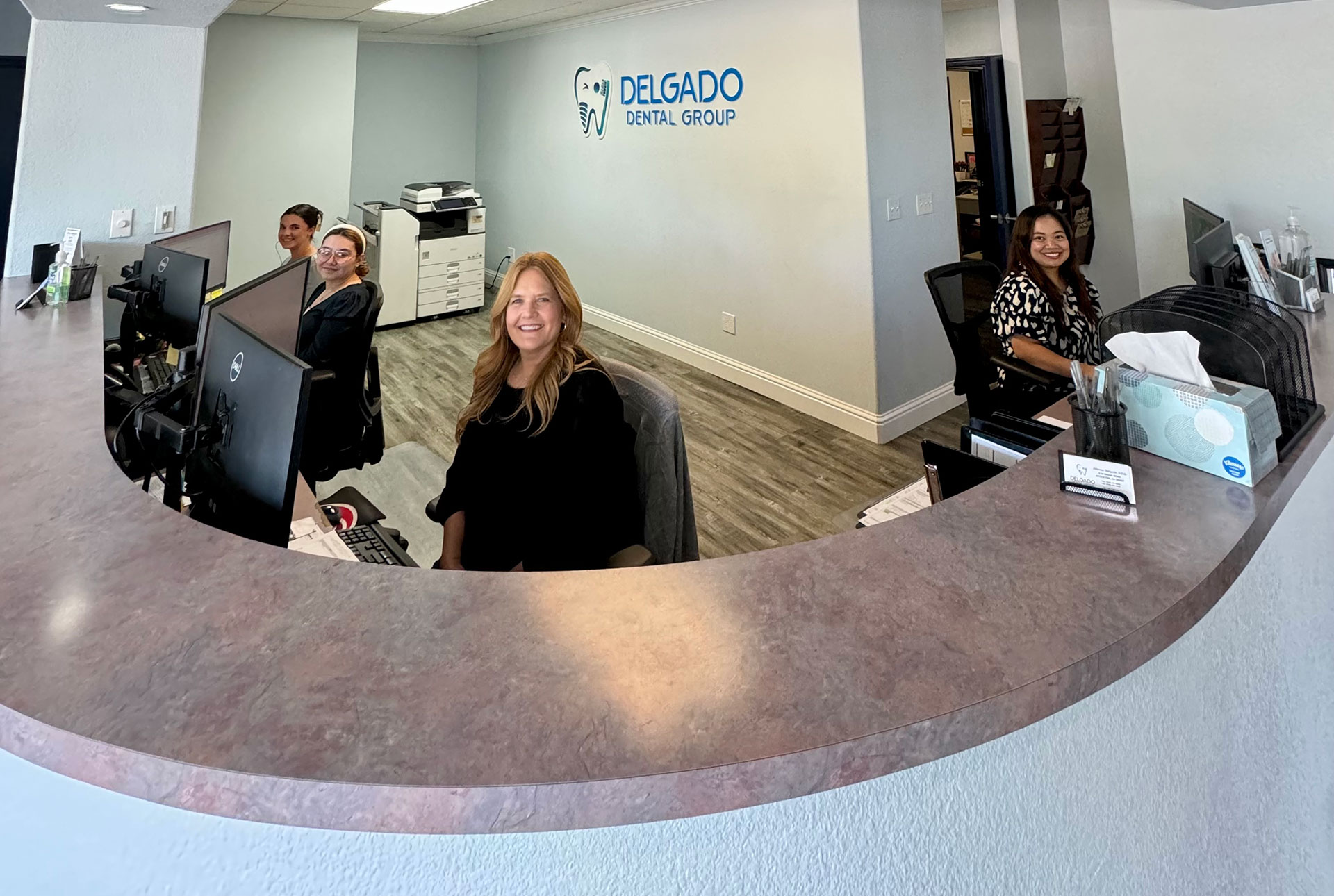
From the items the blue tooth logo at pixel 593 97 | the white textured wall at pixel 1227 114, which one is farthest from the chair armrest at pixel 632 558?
the blue tooth logo at pixel 593 97

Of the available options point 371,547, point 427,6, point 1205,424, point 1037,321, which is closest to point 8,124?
point 427,6

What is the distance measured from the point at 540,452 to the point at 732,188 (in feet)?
10.2

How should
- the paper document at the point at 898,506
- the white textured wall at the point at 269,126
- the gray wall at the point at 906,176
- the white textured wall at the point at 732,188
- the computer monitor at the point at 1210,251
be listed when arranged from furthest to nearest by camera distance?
the white textured wall at the point at 269,126, the white textured wall at the point at 732,188, the gray wall at the point at 906,176, the computer monitor at the point at 1210,251, the paper document at the point at 898,506

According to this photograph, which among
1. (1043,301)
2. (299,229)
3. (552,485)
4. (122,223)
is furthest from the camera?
(299,229)

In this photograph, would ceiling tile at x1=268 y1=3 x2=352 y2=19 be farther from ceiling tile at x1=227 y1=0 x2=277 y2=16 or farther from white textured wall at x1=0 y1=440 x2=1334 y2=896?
white textured wall at x1=0 y1=440 x2=1334 y2=896

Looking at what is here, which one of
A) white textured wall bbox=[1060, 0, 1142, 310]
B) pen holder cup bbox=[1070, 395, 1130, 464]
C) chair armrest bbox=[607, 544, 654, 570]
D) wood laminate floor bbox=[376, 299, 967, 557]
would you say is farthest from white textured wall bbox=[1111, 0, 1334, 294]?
chair armrest bbox=[607, 544, 654, 570]

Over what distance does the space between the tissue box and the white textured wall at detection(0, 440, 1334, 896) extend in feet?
0.78

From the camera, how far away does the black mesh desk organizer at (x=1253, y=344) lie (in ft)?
4.00

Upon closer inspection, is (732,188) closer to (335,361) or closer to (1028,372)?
(1028,372)

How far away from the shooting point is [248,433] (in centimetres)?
106

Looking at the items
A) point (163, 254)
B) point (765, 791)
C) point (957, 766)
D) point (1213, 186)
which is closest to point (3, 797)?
point (765, 791)

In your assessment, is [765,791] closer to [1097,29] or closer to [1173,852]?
[1173,852]

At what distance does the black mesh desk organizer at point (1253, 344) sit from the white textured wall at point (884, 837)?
14.8 inches

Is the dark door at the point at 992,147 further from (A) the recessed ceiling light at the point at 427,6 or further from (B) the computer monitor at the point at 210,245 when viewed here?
(B) the computer monitor at the point at 210,245
